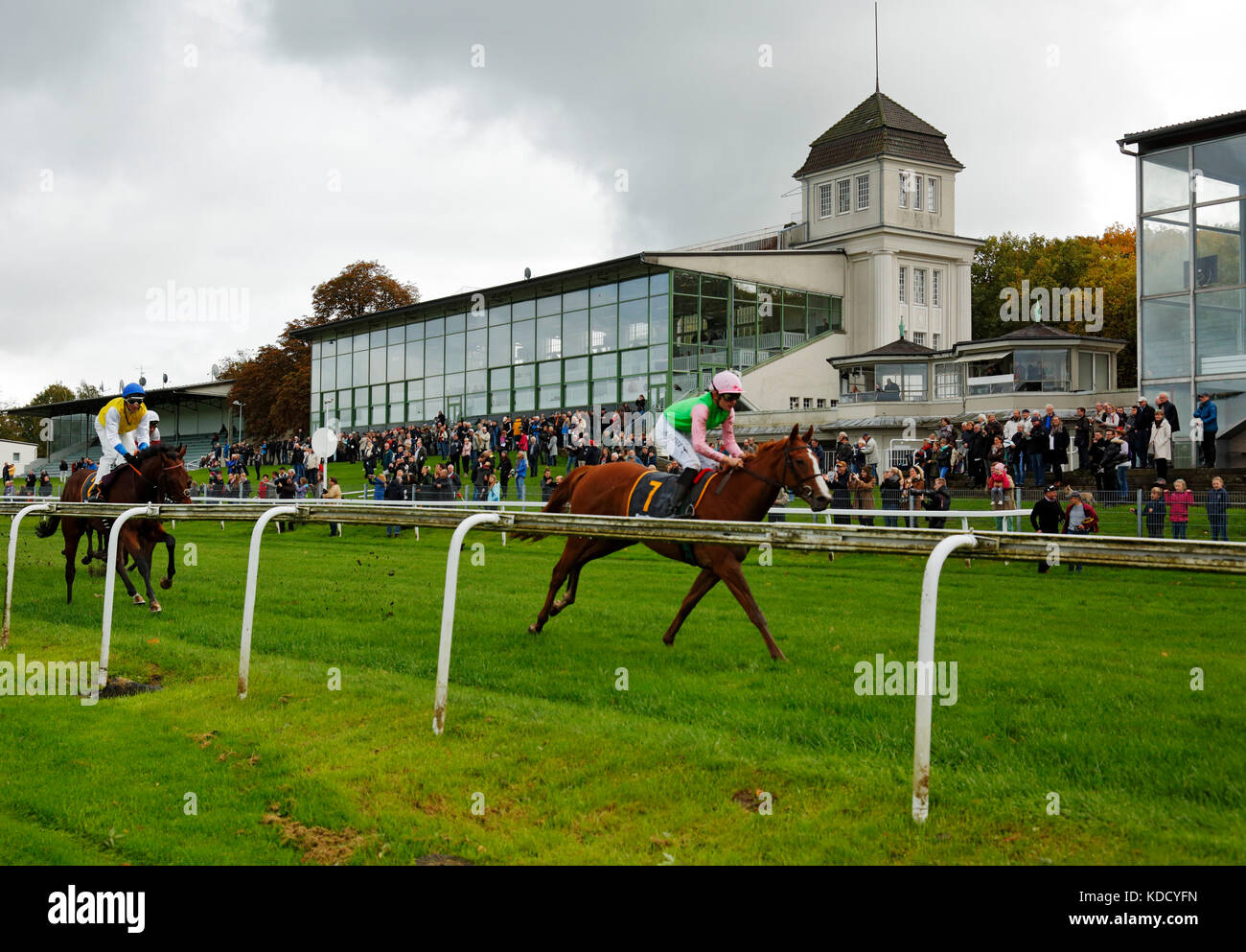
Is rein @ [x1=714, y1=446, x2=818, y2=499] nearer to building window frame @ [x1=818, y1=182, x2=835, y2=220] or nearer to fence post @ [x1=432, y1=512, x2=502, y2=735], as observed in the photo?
fence post @ [x1=432, y1=512, x2=502, y2=735]

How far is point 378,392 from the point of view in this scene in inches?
2203

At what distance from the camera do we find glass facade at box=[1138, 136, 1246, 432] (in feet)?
84.1

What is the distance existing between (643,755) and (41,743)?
11.4 feet

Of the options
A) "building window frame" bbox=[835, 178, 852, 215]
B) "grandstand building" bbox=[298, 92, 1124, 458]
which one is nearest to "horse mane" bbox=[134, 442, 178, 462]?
"grandstand building" bbox=[298, 92, 1124, 458]

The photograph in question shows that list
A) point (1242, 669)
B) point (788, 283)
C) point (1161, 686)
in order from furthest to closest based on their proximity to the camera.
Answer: point (788, 283) → point (1242, 669) → point (1161, 686)

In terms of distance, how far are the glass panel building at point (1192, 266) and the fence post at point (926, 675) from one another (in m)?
23.3

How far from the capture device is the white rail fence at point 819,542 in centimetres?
408

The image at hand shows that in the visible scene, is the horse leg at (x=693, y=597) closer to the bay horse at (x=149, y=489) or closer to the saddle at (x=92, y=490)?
the bay horse at (x=149, y=489)

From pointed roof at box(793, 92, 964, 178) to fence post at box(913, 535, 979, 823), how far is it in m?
43.0

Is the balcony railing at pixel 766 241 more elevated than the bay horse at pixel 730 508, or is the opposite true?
the balcony railing at pixel 766 241

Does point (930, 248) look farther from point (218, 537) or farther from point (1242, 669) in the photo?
point (1242, 669)

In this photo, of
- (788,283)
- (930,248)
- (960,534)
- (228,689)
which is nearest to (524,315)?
(788,283)

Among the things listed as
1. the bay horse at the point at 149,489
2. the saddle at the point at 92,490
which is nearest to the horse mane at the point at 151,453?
the bay horse at the point at 149,489

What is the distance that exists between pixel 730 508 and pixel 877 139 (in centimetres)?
3940
